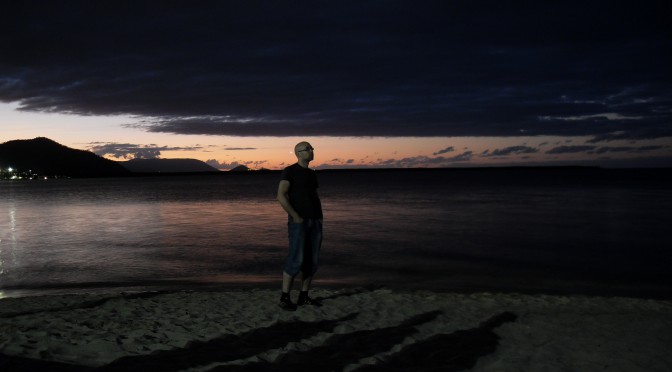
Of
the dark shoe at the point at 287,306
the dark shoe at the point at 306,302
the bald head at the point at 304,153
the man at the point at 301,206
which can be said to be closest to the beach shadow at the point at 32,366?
the man at the point at 301,206

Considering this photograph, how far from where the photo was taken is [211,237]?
27141 millimetres

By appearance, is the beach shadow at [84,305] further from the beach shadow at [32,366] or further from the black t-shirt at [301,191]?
the black t-shirt at [301,191]

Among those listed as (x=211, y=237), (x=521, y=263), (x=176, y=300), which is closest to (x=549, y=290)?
(x=521, y=263)

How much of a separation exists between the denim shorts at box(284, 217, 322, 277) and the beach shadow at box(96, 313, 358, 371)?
2.88 ft

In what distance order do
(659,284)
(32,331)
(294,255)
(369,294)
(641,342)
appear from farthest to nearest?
(659,284), (369,294), (294,255), (641,342), (32,331)

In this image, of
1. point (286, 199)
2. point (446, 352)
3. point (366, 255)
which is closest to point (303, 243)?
point (286, 199)

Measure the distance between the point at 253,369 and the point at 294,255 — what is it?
2.22 m

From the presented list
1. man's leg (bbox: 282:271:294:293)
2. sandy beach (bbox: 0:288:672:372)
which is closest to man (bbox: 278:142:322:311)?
man's leg (bbox: 282:271:294:293)

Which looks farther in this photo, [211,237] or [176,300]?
[211,237]

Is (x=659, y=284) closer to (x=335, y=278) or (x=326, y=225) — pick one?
(x=335, y=278)

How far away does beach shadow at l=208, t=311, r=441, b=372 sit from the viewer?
227 inches

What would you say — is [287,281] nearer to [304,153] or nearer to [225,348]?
[225,348]

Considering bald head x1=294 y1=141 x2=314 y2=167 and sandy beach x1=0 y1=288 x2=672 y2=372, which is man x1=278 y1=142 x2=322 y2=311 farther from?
sandy beach x1=0 y1=288 x2=672 y2=372

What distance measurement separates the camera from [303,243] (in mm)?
7570
